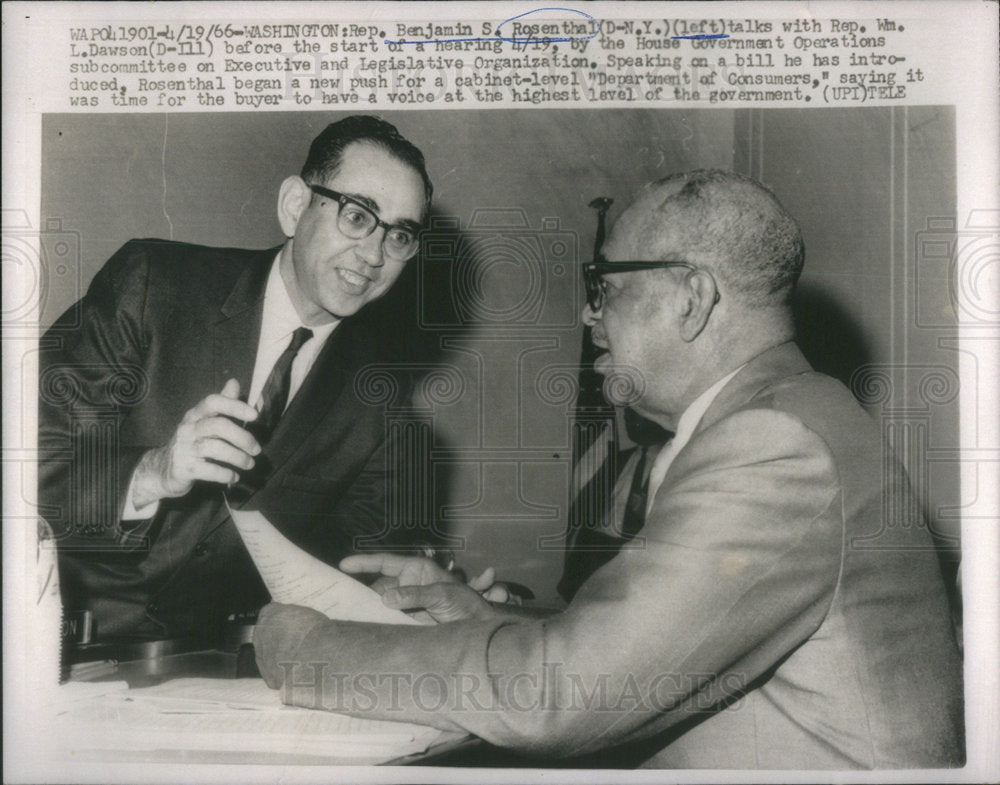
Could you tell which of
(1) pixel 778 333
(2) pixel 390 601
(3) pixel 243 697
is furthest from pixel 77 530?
(1) pixel 778 333

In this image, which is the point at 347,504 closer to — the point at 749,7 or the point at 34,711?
the point at 34,711

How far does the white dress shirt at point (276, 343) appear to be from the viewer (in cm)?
145

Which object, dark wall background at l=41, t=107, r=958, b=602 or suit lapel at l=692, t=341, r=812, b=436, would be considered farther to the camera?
dark wall background at l=41, t=107, r=958, b=602

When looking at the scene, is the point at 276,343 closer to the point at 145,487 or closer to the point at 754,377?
the point at 145,487

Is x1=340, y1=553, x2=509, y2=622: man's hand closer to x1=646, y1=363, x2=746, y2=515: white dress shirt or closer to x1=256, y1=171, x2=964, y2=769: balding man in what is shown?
x1=256, y1=171, x2=964, y2=769: balding man

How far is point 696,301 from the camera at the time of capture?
52.5 inches

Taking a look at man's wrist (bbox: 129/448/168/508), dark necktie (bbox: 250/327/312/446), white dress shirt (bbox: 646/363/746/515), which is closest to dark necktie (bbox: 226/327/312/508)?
dark necktie (bbox: 250/327/312/446)

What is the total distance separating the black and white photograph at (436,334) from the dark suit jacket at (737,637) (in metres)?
0.02

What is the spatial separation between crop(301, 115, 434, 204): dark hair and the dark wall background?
0.07ft

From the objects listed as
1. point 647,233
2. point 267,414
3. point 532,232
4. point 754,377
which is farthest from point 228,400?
point 754,377

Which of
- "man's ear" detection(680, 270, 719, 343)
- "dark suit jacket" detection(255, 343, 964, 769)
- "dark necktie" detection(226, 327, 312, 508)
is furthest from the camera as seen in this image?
"dark necktie" detection(226, 327, 312, 508)

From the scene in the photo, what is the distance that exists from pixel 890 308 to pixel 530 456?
644 mm

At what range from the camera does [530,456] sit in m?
1.44

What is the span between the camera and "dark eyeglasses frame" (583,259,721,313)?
135 centimetres
